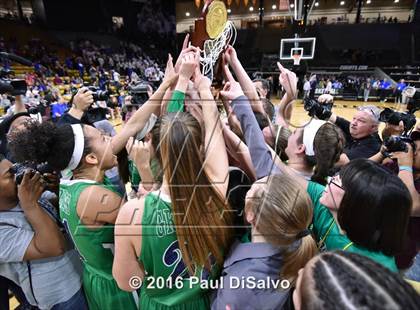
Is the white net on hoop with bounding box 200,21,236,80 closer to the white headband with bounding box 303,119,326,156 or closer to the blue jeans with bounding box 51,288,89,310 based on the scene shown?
the white headband with bounding box 303,119,326,156

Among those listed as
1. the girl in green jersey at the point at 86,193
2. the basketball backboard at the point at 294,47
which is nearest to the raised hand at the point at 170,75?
the girl in green jersey at the point at 86,193

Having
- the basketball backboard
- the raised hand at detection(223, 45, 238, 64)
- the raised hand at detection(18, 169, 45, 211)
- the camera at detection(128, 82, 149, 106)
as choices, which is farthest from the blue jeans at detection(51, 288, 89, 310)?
the basketball backboard

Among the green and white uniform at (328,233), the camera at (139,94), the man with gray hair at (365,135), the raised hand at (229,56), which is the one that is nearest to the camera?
the green and white uniform at (328,233)

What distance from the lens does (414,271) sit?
55.3 inches

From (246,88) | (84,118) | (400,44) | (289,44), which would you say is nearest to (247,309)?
(246,88)

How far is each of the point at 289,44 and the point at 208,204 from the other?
13.1 m

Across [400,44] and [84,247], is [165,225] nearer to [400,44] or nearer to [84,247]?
[84,247]

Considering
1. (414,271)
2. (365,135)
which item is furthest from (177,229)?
(365,135)

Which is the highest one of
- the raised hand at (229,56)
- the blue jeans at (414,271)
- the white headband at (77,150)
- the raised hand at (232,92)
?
the raised hand at (229,56)

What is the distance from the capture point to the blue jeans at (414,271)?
1.37 meters

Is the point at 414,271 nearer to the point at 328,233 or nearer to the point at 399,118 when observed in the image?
the point at 328,233

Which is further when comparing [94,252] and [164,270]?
[94,252]

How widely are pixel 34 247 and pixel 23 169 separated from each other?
12.8 inches

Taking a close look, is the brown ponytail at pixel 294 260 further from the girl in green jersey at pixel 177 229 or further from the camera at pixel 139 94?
the camera at pixel 139 94
